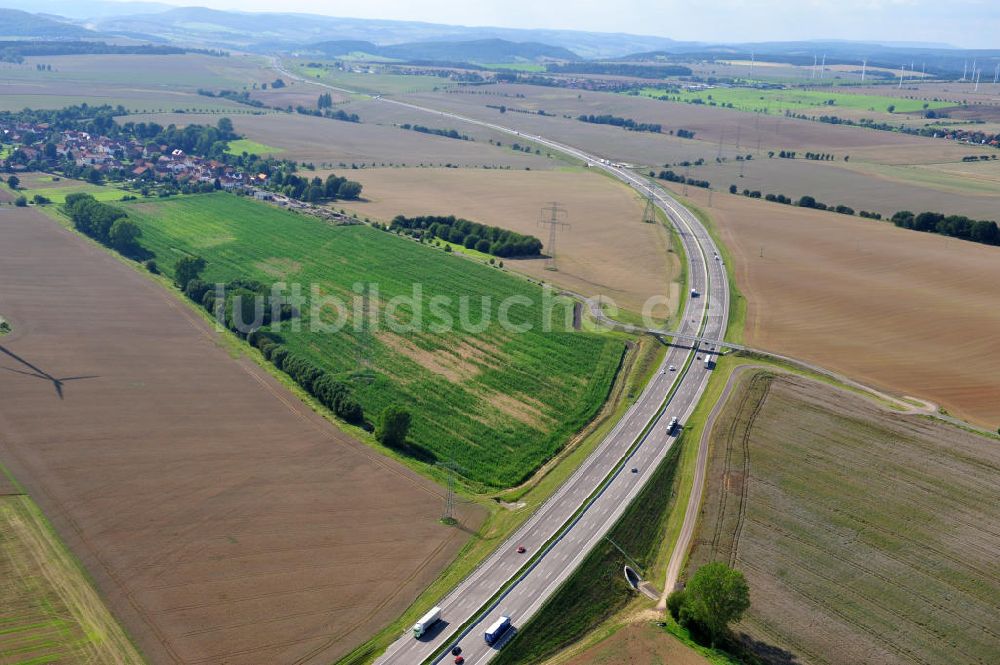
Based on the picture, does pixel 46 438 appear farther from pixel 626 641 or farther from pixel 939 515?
pixel 939 515

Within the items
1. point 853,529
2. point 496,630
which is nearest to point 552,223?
point 853,529

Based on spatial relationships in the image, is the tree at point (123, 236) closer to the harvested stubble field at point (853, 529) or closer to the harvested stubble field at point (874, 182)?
the harvested stubble field at point (853, 529)

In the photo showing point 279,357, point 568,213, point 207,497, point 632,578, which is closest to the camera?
point 632,578

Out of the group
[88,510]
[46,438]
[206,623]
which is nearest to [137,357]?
[46,438]

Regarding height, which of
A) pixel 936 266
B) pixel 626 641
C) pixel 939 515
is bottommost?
pixel 626 641

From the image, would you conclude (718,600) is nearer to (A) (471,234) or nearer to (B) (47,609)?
(B) (47,609)

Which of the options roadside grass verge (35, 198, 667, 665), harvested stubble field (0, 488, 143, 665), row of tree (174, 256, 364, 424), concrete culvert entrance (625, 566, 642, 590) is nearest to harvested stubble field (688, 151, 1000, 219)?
roadside grass verge (35, 198, 667, 665)
